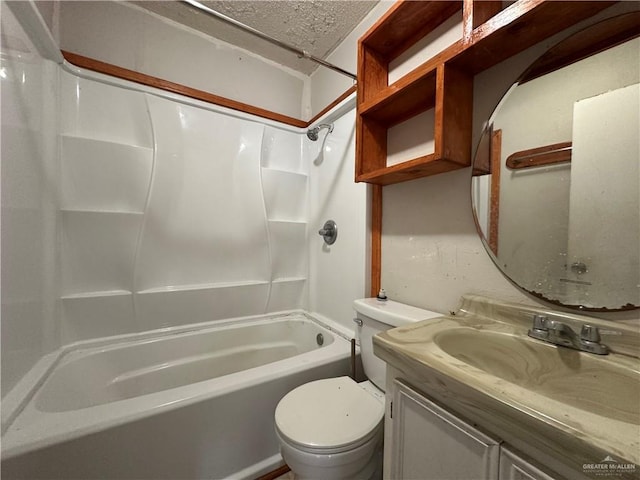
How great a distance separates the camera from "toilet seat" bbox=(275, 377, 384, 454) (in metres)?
0.78

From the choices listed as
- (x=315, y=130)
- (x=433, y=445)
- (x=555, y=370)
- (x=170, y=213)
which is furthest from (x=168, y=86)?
(x=555, y=370)

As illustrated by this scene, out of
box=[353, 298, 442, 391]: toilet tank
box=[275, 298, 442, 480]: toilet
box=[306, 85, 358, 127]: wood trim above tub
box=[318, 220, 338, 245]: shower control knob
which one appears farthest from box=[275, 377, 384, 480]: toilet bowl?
box=[306, 85, 358, 127]: wood trim above tub

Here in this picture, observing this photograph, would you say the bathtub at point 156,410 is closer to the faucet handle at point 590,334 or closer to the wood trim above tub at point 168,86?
the faucet handle at point 590,334

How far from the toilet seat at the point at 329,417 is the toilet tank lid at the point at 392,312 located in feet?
1.02

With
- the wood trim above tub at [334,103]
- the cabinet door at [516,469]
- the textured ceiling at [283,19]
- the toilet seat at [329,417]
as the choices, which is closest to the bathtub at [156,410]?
the toilet seat at [329,417]

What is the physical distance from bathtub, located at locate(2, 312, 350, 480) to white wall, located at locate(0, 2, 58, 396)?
18 cm

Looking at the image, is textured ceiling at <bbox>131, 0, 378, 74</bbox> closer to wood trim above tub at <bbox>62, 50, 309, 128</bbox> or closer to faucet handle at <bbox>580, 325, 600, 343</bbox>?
wood trim above tub at <bbox>62, 50, 309, 128</bbox>

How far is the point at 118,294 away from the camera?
1.40 m

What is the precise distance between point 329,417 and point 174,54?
218 centimetres

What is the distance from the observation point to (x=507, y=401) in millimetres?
412

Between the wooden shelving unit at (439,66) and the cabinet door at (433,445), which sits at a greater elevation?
the wooden shelving unit at (439,66)

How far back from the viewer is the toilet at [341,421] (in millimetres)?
775

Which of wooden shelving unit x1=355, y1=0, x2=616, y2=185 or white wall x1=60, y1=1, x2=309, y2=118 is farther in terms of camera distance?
white wall x1=60, y1=1, x2=309, y2=118

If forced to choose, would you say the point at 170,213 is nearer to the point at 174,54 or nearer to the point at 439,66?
the point at 174,54
